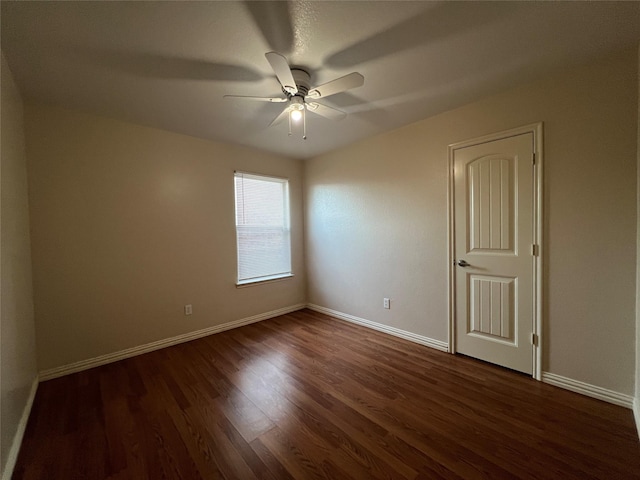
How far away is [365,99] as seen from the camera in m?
2.22

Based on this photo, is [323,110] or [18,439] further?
[323,110]

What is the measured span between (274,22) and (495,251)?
243cm

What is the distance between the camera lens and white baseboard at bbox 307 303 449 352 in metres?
2.66

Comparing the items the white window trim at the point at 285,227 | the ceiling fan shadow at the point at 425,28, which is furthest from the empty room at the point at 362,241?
the white window trim at the point at 285,227

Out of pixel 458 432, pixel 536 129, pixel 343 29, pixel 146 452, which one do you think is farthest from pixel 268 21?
pixel 458 432

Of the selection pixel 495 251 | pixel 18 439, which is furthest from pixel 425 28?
pixel 18 439

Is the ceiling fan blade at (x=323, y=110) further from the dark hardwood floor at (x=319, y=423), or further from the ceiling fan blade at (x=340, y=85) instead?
the dark hardwood floor at (x=319, y=423)

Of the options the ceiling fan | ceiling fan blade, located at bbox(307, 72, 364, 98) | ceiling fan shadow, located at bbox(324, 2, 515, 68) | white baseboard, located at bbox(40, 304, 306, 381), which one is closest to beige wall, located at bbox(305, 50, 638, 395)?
ceiling fan shadow, located at bbox(324, 2, 515, 68)

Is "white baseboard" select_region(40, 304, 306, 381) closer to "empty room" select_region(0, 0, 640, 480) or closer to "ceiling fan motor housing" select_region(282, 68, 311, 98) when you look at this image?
"empty room" select_region(0, 0, 640, 480)

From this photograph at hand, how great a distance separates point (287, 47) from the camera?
1.58 meters

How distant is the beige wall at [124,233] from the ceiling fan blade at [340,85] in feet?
6.38

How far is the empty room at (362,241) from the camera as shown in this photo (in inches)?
55.4

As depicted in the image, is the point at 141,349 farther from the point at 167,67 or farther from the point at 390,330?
the point at 390,330

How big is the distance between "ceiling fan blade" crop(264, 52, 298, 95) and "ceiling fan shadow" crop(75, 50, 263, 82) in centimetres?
34
